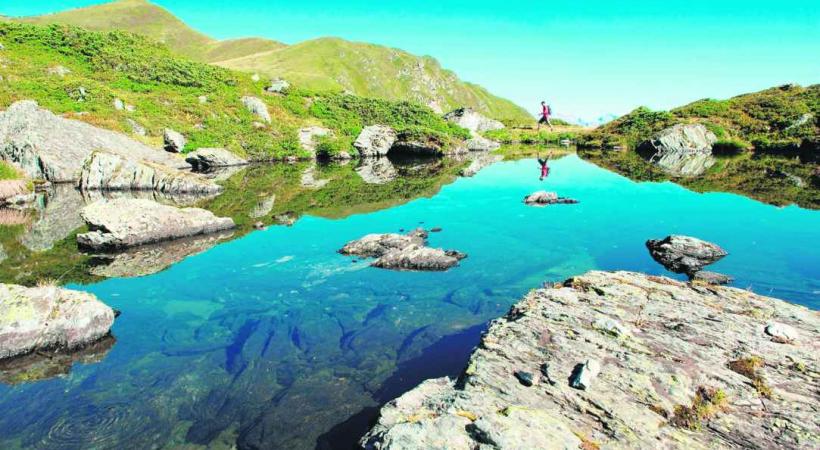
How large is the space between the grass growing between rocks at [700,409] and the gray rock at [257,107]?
70811mm

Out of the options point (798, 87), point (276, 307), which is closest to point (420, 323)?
point (276, 307)

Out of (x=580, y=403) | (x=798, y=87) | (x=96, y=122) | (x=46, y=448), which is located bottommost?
(x=46, y=448)

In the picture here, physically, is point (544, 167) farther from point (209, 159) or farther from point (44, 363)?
point (44, 363)

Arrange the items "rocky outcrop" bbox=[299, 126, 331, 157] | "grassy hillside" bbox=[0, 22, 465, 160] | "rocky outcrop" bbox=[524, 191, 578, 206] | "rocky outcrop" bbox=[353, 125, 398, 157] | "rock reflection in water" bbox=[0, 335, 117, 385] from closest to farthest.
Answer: "rock reflection in water" bbox=[0, 335, 117, 385], "rocky outcrop" bbox=[524, 191, 578, 206], "grassy hillside" bbox=[0, 22, 465, 160], "rocky outcrop" bbox=[299, 126, 331, 157], "rocky outcrop" bbox=[353, 125, 398, 157]

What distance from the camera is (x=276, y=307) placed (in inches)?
648

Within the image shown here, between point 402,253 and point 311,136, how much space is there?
179ft

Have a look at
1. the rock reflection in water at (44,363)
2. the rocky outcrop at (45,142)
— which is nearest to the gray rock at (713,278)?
the rock reflection in water at (44,363)

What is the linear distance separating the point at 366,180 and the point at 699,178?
31.6 metres

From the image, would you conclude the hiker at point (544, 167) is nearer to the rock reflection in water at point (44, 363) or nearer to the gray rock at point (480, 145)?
the gray rock at point (480, 145)

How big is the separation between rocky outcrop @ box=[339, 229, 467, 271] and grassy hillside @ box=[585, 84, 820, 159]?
58.7 metres

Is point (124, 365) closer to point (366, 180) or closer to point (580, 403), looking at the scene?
point (580, 403)

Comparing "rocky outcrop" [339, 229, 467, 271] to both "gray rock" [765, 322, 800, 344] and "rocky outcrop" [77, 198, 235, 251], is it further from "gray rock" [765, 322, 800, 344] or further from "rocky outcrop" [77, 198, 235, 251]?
"gray rock" [765, 322, 800, 344]

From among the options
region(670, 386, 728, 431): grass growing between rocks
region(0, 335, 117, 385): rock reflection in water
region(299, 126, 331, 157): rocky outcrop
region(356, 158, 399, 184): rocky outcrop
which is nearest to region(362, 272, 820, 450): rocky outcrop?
region(670, 386, 728, 431): grass growing between rocks

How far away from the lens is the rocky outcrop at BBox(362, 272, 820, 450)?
7195 millimetres
